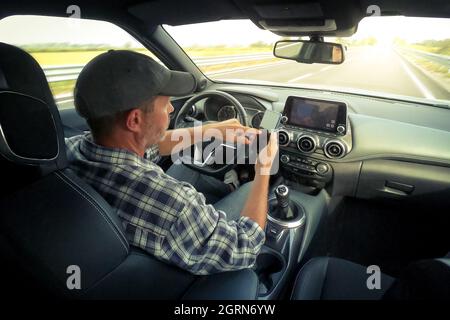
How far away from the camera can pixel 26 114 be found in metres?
1.10

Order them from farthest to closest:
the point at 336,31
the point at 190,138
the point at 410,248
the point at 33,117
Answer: the point at 410,248 → the point at 190,138 → the point at 336,31 → the point at 33,117

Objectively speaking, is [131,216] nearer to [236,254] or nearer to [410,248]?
[236,254]

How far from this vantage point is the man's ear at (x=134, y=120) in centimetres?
137

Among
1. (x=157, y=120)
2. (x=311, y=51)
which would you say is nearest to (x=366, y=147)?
(x=311, y=51)

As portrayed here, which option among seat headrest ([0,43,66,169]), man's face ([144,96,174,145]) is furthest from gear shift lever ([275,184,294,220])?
seat headrest ([0,43,66,169])

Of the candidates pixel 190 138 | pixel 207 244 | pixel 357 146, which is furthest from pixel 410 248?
pixel 207 244

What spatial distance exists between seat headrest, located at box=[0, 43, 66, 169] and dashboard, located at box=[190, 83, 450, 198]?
2.08 m

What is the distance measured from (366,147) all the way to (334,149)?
258 millimetres

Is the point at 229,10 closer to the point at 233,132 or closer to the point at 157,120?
the point at 233,132

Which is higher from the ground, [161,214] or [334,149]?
[161,214]

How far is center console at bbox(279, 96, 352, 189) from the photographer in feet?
8.91

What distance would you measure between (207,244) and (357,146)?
1.91 meters

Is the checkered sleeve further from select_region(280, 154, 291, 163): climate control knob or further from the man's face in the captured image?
select_region(280, 154, 291, 163): climate control knob

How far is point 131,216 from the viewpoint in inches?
49.2
